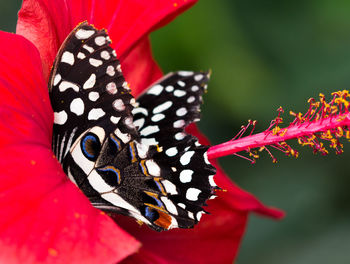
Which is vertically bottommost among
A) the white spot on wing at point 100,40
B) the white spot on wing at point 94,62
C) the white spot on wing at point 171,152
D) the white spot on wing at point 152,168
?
the white spot on wing at point 171,152

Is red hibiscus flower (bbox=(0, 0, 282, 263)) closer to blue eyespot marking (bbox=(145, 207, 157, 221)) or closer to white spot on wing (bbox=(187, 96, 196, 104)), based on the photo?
blue eyespot marking (bbox=(145, 207, 157, 221))

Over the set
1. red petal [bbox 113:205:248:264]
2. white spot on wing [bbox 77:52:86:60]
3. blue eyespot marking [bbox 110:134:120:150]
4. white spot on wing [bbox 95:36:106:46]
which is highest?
white spot on wing [bbox 95:36:106:46]

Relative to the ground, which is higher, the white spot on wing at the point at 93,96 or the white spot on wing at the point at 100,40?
the white spot on wing at the point at 100,40

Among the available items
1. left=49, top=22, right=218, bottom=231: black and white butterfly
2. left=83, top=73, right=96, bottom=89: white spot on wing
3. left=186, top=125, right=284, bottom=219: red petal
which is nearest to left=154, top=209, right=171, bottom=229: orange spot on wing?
left=49, top=22, right=218, bottom=231: black and white butterfly

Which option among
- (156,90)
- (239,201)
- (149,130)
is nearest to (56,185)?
(149,130)

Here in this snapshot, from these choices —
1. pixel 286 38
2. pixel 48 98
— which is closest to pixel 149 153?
pixel 48 98

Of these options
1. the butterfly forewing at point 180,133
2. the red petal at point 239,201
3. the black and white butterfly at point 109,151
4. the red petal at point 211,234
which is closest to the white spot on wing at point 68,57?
the black and white butterfly at point 109,151

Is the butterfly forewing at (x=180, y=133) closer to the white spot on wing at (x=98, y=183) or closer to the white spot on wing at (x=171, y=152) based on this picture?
the white spot on wing at (x=171, y=152)
